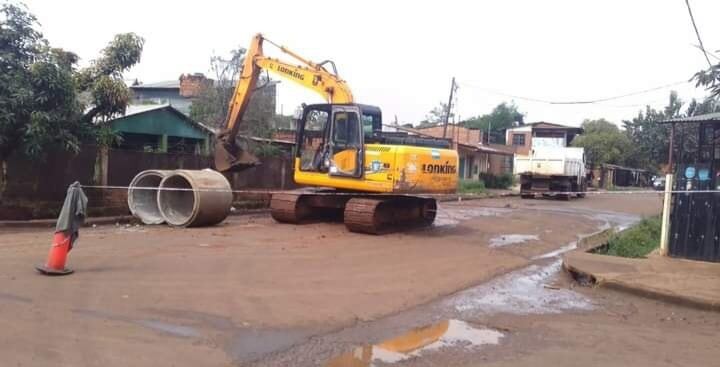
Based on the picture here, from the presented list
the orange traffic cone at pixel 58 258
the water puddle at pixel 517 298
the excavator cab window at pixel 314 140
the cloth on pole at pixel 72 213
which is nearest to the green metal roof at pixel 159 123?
the excavator cab window at pixel 314 140

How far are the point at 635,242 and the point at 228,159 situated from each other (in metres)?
9.87

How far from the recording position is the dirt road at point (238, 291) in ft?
17.8

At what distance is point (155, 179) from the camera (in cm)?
1522

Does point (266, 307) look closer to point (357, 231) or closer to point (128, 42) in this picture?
point (357, 231)

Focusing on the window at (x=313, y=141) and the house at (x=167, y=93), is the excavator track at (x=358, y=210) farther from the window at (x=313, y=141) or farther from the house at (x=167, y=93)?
the house at (x=167, y=93)

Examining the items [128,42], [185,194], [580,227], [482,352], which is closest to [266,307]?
[482,352]

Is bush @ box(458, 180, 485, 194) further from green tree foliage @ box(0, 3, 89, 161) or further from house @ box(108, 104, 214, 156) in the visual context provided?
green tree foliage @ box(0, 3, 89, 161)

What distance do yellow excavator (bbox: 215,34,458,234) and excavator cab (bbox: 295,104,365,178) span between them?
22 mm

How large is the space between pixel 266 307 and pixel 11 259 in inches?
170

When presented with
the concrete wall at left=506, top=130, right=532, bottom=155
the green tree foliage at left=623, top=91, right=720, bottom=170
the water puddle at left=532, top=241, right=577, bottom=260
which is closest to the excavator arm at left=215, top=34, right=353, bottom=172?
the water puddle at left=532, top=241, right=577, bottom=260

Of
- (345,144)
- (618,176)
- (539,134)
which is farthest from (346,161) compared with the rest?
(539,134)

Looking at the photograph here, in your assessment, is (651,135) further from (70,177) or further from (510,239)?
(70,177)

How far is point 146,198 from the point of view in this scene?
49.5ft

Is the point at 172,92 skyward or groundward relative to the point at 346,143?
skyward
